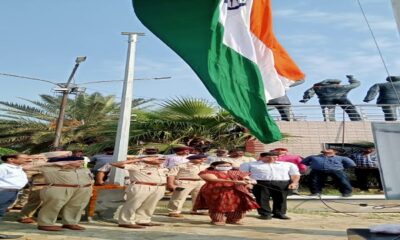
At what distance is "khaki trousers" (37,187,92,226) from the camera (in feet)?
23.3

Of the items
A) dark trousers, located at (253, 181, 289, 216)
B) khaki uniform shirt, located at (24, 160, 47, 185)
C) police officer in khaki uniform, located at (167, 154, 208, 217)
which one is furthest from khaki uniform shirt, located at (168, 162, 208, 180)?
khaki uniform shirt, located at (24, 160, 47, 185)

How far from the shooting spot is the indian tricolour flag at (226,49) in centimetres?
538

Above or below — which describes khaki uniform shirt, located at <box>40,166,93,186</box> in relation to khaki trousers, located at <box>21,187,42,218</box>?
above

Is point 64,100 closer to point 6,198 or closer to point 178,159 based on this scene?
point 178,159

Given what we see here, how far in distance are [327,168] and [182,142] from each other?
14.0 feet

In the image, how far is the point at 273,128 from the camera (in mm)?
5680

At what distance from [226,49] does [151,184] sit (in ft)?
9.73

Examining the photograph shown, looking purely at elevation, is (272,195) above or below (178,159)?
below

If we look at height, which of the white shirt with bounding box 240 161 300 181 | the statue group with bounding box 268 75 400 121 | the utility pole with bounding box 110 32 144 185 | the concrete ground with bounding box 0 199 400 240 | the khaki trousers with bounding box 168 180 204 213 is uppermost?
the statue group with bounding box 268 75 400 121

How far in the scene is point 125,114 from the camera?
9.20m

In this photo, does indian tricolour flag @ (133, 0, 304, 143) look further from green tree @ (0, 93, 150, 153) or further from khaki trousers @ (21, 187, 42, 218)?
green tree @ (0, 93, 150, 153)

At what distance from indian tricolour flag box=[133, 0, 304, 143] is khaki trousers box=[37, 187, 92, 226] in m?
3.13

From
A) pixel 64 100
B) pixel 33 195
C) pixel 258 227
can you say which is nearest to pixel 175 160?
pixel 258 227

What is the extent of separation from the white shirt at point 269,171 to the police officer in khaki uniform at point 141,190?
2076 mm
